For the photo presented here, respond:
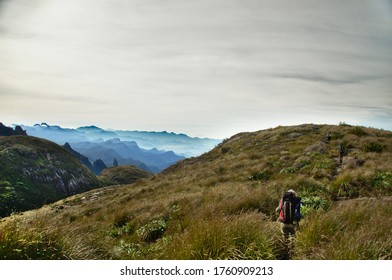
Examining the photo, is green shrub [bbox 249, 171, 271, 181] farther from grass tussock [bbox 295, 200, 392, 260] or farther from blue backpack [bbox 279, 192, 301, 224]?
grass tussock [bbox 295, 200, 392, 260]

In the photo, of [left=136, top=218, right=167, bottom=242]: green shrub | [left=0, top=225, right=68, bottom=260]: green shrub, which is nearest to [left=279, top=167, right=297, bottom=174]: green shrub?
[left=136, top=218, right=167, bottom=242]: green shrub

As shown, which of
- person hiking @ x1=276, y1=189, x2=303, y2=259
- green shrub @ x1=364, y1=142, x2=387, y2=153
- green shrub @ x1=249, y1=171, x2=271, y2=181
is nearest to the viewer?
person hiking @ x1=276, y1=189, x2=303, y2=259

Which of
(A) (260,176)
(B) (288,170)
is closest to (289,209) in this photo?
(A) (260,176)

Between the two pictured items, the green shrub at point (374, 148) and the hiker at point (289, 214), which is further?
the green shrub at point (374, 148)

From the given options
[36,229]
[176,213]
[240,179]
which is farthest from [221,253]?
[240,179]

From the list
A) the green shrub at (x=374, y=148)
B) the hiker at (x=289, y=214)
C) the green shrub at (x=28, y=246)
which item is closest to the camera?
the green shrub at (x=28, y=246)

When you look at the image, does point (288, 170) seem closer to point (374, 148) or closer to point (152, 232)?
point (374, 148)

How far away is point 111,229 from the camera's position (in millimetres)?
12445

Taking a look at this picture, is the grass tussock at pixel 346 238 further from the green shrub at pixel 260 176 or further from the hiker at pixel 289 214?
the green shrub at pixel 260 176

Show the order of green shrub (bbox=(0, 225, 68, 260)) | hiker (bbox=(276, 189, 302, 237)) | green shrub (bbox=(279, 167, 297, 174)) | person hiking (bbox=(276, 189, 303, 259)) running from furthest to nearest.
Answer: green shrub (bbox=(279, 167, 297, 174))
hiker (bbox=(276, 189, 302, 237))
person hiking (bbox=(276, 189, 303, 259))
green shrub (bbox=(0, 225, 68, 260))

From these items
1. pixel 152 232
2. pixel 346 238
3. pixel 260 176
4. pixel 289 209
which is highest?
pixel 289 209

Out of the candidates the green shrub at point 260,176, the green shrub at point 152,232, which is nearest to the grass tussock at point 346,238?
the green shrub at point 152,232

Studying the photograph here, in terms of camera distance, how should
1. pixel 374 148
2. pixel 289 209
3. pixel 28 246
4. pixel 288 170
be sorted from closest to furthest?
pixel 28 246 < pixel 289 209 < pixel 288 170 < pixel 374 148
